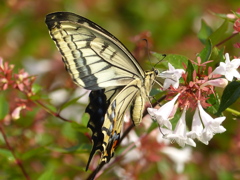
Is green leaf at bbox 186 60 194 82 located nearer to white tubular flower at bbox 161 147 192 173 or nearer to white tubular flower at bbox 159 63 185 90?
white tubular flower at bbox 159 63 185 90

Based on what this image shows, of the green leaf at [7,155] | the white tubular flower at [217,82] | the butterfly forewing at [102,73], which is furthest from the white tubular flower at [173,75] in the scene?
the green leaf at [7,155]

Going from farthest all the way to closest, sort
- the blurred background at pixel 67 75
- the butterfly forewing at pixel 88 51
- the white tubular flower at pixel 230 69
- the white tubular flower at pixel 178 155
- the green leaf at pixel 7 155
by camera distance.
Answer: the white tubular flower at pixel 178 155 → the blurred background at pixel 67 75 → the green leaf at pixel 7 155 → the butterfly forewing at pixel 88 51 → the white tubular flower at pixel 230 69

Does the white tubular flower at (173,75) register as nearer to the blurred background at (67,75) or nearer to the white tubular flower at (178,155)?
the blurred background at (67,75)

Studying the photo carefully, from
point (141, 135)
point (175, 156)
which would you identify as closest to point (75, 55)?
point (141, 135)

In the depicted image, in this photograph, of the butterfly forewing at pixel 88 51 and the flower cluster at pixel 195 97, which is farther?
the butterfly forewing at pixel 88 51

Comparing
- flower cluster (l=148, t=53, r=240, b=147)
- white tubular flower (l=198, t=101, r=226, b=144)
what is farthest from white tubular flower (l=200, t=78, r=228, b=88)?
white tubular flower (l=198, t=101, r=226, b=144)

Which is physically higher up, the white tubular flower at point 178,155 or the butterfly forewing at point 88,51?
the butterfly forewing at point 88,51

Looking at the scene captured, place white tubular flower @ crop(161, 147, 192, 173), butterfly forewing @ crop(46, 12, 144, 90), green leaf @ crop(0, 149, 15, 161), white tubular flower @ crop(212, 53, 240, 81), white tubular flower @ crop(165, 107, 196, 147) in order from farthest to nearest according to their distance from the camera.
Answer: white tubular flower @ crop(161, 147, 192, 173) < green leaf @ crop(0, 149, 15, 161) < butterfly forewing @ crop(46, 12, 144, 90) < white tubular flower @ crop(165, 107, 196, 147) < white tubular flower @ crop(212, 53, 240, 81)
